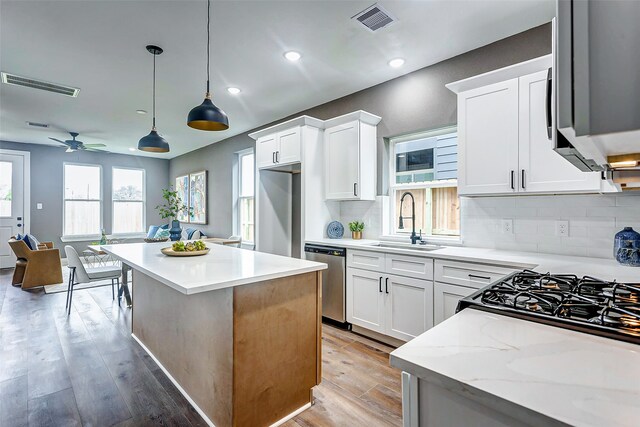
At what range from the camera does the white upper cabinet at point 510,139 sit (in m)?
2.28

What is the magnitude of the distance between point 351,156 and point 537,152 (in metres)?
1.80

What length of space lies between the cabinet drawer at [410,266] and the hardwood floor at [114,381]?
0.76 meters

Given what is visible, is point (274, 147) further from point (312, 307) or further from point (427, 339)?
point (427, 339)

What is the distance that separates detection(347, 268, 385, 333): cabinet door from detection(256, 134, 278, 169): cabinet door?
1.92 metres

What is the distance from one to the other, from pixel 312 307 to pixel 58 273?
5541mm

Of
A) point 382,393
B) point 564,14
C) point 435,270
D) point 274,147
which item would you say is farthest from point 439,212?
point 564,14

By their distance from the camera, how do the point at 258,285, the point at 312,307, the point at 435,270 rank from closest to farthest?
the point at 258,285
the point at 312,307
the point at 435,270

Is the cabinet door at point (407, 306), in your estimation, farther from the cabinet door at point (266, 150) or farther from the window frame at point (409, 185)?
the cabinet door at point (266, 150)

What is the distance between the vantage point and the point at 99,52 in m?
3.08

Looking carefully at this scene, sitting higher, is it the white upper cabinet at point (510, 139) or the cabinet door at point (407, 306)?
the white upper cabinet at point (510, 139)

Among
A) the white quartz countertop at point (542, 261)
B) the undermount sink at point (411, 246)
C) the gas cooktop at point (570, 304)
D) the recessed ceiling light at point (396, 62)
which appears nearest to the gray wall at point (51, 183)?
the white quartz countertop at point (542, 261)

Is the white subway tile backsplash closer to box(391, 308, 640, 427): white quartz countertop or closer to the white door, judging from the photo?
box(391, 308, 640, 427): white quartz countertop

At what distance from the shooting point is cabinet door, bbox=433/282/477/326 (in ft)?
8.17

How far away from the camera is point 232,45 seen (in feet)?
9.60
